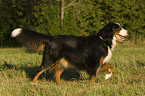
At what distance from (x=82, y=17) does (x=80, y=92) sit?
11.9 meters

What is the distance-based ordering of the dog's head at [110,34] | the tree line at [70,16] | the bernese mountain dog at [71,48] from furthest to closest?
the tree line at [70,16] → the dog's head at [110,34] → the bernese mountain dog at [71,48]

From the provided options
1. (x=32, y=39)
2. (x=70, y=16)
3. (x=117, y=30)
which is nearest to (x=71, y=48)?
(x=32, y=39)

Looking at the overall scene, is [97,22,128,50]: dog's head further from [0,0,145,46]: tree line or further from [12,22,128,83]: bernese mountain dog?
[0,0,145,46]: tree line

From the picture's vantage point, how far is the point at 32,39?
5.06 metres

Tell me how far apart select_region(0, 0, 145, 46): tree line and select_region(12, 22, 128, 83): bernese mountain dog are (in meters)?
8.57

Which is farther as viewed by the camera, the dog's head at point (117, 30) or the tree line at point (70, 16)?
the tree line at point (70, 16)

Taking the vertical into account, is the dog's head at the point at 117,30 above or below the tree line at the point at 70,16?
above

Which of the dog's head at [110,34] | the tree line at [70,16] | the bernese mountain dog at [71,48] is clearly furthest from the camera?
the tree line at [70,16]

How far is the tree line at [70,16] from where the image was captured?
13.9 metres

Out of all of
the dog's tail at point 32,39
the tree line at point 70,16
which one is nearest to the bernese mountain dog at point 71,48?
the dog's tail at point 32,39

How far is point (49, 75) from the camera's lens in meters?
6.00

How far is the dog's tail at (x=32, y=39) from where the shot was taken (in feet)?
16.5

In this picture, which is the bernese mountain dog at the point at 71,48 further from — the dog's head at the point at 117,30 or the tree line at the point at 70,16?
the tree line at the point at 70,16

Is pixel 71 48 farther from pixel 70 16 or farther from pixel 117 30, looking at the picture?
pixel 70 16
